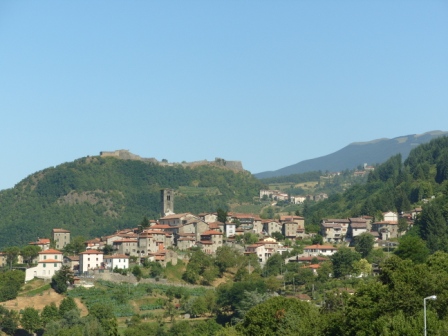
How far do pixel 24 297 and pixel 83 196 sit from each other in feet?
318

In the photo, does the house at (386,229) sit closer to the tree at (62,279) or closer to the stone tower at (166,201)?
the stone tower at (166,201)

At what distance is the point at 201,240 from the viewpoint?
110188mm

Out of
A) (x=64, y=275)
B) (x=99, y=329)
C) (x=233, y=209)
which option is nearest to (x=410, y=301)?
(x=99, y=329)

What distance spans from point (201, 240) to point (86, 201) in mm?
81502

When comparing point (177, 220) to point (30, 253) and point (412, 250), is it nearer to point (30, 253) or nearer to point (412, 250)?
point (30, 253)

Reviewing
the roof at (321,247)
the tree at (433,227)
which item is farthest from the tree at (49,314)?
the tree at (433,227)

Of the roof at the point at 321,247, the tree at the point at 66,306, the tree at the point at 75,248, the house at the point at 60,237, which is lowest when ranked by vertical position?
the tree at the point at 66,306

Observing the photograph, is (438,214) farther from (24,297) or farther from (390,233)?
(24,297)

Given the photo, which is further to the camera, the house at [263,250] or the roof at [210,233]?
the roof at [210,233]

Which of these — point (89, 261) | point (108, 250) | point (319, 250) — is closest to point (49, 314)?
point (89, 261)

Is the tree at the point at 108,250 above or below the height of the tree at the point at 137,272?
above

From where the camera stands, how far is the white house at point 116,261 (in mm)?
101000

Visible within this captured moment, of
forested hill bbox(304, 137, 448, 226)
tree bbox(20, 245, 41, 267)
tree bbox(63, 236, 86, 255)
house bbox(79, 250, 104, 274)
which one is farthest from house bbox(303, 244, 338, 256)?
tree bbox(20, 245, 41, 267)

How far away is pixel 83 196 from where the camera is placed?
624 ft
